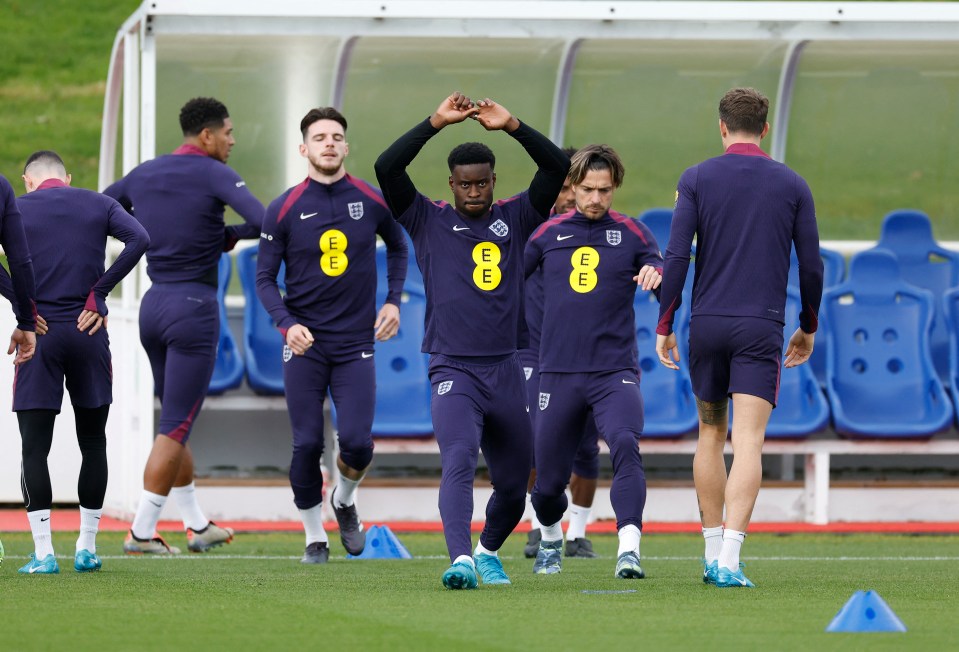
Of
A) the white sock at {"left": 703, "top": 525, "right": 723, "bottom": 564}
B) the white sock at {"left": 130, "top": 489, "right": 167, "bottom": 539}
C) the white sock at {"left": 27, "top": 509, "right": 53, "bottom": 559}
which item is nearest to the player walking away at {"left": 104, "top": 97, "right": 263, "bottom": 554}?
the white sock at {"left": 130, "top": 489, "right": 167, "bottom": 539}

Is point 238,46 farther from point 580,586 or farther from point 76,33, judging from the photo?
point 76,33

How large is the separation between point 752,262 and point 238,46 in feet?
21.9

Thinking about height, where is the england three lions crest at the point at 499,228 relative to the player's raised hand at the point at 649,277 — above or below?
above

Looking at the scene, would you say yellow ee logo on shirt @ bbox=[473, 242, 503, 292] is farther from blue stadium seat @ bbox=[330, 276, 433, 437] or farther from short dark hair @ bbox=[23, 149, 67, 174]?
blue stadium seat @ bbox=[330, 276, 433, 437]

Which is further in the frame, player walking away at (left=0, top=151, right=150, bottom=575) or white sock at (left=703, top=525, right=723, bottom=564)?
player walking away at (left=0, top=151, right=150, bottom=575)

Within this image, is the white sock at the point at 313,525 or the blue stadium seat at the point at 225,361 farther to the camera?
the blue stadium seat at the point at 225,361

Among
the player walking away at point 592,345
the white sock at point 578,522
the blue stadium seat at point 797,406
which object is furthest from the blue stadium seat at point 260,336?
the player walking away at point 592,345

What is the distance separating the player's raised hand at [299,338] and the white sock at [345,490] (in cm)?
106

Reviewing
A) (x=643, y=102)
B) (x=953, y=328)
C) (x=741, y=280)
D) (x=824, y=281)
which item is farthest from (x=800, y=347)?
(x=643, y=102)

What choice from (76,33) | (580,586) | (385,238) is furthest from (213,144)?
(76,33)

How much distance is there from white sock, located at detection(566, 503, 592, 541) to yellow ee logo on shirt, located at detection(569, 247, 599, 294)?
2077 mm

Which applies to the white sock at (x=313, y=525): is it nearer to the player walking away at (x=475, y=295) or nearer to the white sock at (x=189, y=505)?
the white sock at (x=189, y=505)

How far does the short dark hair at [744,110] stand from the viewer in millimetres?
7445

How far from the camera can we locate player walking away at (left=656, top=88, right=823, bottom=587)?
7.32 meters
